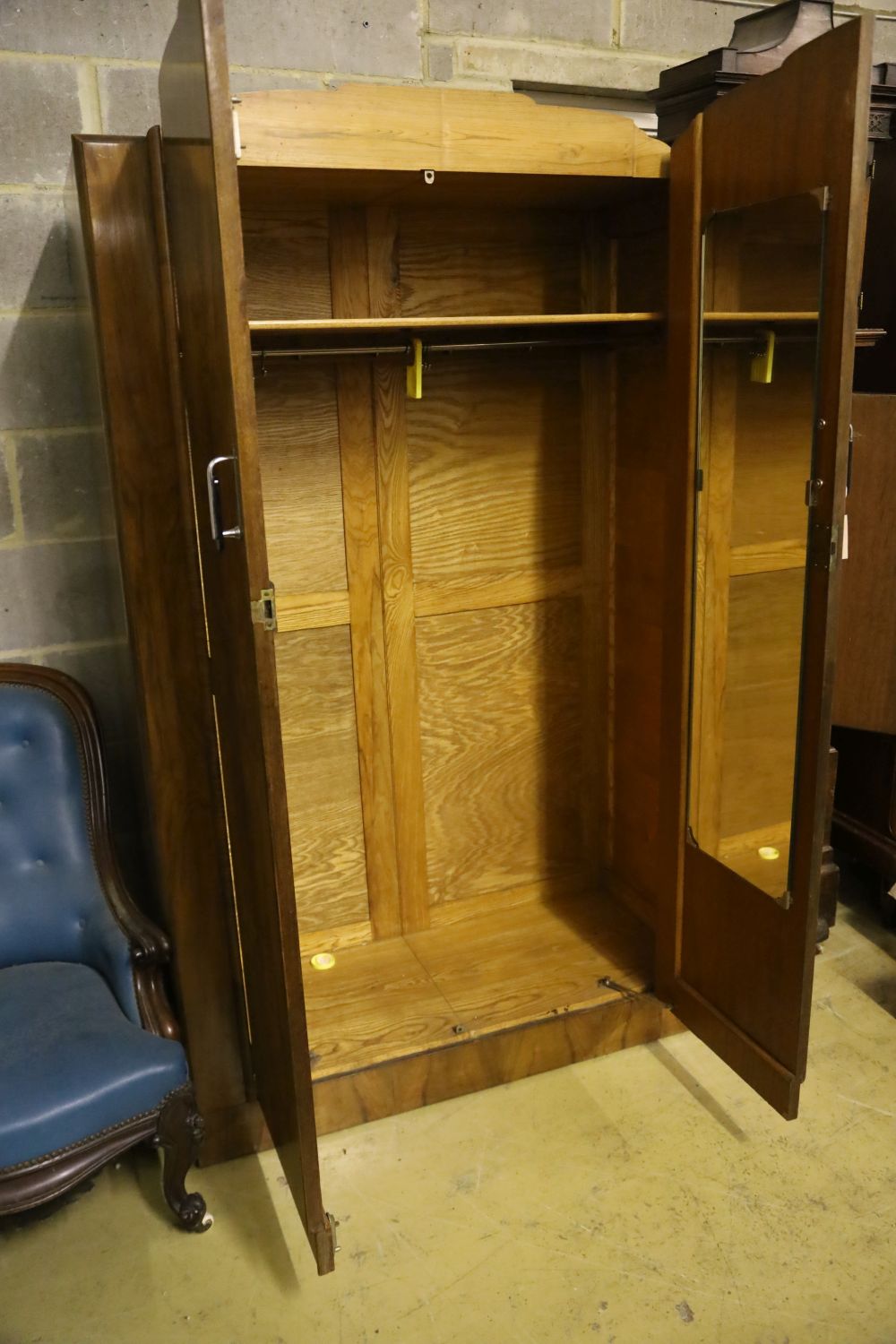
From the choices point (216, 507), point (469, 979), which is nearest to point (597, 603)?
point (469, 979)

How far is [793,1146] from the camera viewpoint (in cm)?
216

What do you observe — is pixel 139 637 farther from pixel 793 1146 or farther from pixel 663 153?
pixel 793 1146

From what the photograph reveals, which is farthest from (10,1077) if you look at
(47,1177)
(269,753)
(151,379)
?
(151,379)

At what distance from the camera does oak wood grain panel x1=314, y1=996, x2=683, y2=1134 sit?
2221mm

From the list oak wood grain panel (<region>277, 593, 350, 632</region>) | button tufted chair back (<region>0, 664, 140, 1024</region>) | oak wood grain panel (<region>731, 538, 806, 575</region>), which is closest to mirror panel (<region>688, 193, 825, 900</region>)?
oak wood grain panel (<region>731, 538, 806, 575</region>)

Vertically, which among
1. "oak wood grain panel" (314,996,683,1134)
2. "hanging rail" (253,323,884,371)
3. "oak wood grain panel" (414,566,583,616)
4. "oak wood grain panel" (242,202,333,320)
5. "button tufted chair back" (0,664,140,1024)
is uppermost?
"oak wood grain panel" (242,202,333,320)

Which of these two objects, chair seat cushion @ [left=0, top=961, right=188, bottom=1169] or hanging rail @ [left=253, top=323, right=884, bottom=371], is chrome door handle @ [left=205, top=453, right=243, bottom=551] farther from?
chair seat cushion @ [left=0, top=961, right=188, bottom=1169]

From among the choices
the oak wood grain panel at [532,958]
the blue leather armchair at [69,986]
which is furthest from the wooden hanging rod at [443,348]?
the oak wood grain panel at [532,958]

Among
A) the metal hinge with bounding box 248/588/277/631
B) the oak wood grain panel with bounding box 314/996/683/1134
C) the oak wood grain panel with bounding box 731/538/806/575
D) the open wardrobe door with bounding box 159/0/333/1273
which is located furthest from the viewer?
the oak wood grain panel with bounding box 314/996/683/1134

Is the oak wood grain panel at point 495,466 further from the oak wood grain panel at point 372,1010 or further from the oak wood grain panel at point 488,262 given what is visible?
the oak wood grain panel at point 372,1010

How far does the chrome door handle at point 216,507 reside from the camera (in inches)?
60.0

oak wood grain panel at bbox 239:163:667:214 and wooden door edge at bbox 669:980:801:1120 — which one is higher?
oak wood grain panel at bbox 239:163:667:214

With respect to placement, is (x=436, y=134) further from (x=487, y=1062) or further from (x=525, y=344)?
(x=487, y=1062)

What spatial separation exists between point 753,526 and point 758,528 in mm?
15
